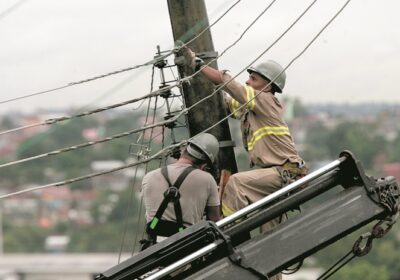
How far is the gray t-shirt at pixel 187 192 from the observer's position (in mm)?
11805

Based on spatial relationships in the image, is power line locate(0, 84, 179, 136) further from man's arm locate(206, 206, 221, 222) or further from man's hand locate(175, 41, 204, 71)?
man's arm locate(206, 206, 221, 222)

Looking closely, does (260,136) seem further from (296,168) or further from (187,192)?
(187,192)

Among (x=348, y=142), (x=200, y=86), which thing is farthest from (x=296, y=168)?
(x=348, y=142)

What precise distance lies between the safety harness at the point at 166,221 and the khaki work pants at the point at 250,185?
0.64m

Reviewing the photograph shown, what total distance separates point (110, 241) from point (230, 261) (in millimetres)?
133052

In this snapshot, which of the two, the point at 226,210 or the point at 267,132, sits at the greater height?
the point at 267,132

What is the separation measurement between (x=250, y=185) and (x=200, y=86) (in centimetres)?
104

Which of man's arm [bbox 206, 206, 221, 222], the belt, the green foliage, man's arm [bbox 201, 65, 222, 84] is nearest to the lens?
man's arm [bbox 206, 206, 221, 222]

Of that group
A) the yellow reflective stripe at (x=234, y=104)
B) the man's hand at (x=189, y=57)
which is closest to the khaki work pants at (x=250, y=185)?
the yellow reflective stripe at (x=234, y=104)

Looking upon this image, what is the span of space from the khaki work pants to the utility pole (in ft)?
1.11

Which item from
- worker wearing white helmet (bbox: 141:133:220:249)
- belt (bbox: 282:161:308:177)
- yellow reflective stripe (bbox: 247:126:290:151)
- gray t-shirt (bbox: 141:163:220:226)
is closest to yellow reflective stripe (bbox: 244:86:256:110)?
yellow reflective stripe (bbox: 247:126:290:151)

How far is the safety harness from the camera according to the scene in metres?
11.7

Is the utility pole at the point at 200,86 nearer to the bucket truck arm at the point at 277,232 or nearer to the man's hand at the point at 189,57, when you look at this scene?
the man's hand at the point at 189,57

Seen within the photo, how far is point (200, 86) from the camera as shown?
495 inches
